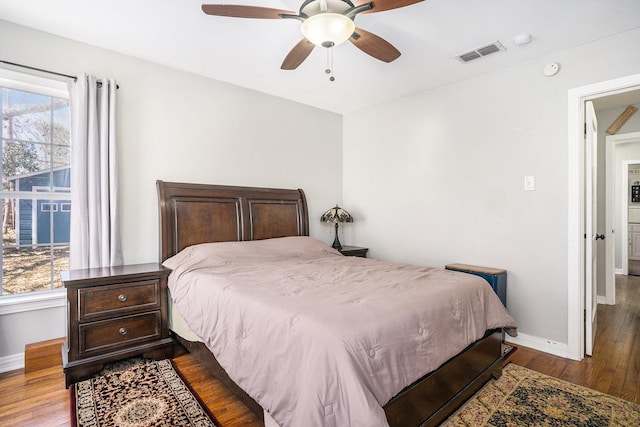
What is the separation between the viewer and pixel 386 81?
352cm

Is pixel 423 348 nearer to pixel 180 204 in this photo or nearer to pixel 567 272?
pixel 567 272

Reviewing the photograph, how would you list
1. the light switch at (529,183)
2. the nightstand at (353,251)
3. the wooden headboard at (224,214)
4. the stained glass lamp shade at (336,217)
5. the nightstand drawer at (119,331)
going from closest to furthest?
the nightstand drawer at (119,331) → the light switch at (529,183) → the wooden headboard at (224,214) → the nightstand at (353,251) → the stained glass lamp shade at (336,217)

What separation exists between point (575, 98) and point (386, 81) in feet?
5.49

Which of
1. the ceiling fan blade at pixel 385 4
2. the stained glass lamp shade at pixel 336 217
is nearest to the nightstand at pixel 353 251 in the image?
the stained glass lamp shade at pixel 336 217

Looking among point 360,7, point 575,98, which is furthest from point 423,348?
point 575,98

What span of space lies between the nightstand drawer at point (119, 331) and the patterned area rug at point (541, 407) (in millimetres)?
2193

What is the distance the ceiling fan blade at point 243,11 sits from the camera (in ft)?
6.04

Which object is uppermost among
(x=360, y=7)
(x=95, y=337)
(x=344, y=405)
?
(x=360, y=7)

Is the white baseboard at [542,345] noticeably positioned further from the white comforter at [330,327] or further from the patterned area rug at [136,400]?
the patterned area rug at [136,400]

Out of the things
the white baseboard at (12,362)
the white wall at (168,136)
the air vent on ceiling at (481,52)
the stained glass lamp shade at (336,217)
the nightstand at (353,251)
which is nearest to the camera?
the white baseboard at (12,362)

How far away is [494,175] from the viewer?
3238 mm

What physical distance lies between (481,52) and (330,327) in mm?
2720

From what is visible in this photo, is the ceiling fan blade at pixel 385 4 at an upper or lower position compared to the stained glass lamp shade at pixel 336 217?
upper

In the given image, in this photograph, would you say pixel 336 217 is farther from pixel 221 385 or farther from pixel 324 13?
pixel 324 13
